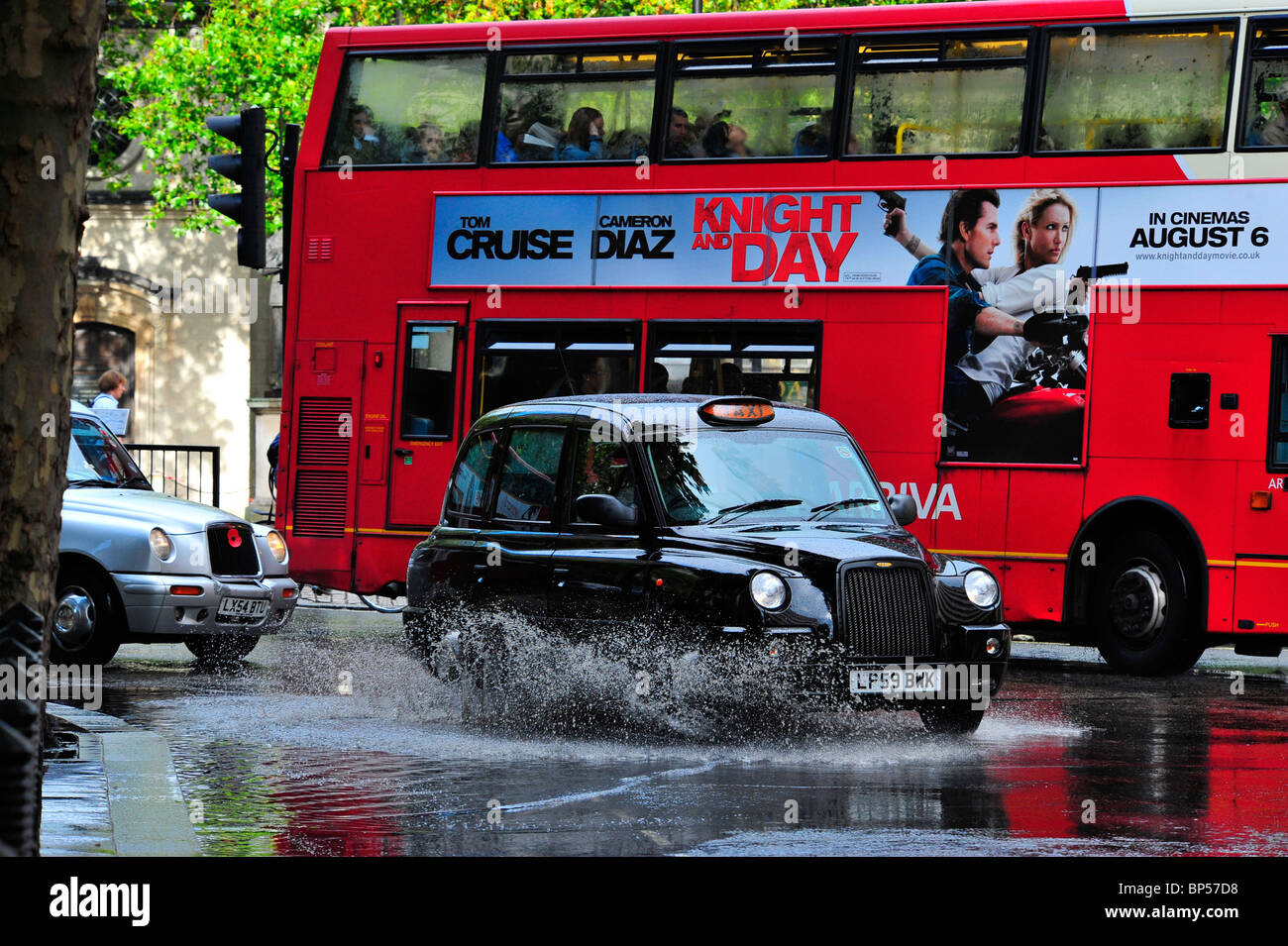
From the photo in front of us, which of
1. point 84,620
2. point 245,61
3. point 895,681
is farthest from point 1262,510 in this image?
point 245,61

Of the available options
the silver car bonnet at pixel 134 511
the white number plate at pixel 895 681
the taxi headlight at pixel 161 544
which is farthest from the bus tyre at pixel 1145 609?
the taxi headlight at pixel 161 544

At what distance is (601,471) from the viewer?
11.1m

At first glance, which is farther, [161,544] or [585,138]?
[585,138]

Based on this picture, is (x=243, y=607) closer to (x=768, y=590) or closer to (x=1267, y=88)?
(x=768, y=590)

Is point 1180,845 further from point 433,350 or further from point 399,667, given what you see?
point 433,350

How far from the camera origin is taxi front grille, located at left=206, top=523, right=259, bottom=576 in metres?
14.0

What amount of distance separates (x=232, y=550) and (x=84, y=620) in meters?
1.18

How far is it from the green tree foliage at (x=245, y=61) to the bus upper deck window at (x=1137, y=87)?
14.9 m

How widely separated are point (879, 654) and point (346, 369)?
8.24 meters

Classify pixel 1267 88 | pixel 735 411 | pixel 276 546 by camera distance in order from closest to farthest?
pixel 735 411 < pixel 1267 88 < pixel 276 546

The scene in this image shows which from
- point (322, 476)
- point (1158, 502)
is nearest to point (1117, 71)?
point (1158, 502)

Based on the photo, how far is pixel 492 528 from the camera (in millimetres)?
11594

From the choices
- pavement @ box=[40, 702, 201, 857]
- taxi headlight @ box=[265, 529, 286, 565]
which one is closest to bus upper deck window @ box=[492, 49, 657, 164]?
taxi headlight @ box=[265, 529, 286, 565]
